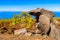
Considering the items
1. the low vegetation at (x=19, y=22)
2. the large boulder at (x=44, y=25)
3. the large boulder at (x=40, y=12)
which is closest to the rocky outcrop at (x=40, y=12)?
the large boulder at (x=40, y=12)

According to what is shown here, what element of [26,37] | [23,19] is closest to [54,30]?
[26,37]

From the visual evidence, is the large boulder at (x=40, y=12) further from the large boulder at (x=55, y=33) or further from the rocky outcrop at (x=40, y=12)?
the large boulder at (x=55, y=33)

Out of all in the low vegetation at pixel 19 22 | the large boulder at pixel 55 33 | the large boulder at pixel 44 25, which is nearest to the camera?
the large boulder at pixel 55 33

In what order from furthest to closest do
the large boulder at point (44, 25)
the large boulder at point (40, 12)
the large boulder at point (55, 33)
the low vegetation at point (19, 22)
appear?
the large boulder at point (40, 12)
the low vegetation at point (19, 22)
the large boulder at point (44, 25)
the large boulder at point (55, 33)

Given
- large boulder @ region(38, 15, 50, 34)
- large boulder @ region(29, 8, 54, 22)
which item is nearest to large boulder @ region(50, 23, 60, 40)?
large boulder @ region(38, 15, 50, 34)

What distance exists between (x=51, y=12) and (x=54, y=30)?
5.37m

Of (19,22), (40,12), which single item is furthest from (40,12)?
(19,22)

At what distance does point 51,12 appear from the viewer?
20.2m

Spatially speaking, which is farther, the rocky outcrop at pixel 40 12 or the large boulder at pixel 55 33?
the rocky outcrop at pixel 40 12

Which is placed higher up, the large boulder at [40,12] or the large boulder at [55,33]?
the large boulder at [40,12]

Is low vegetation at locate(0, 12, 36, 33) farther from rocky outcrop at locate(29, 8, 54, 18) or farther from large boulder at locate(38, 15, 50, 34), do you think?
large boulder at locate(38, 15, 50, 34)

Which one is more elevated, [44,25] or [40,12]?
[40,12]

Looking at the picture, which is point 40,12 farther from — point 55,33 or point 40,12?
point 55,33

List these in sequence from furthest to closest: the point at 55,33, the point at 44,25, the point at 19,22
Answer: the point at 19,22, the point at 44,25, the point at 55,33
